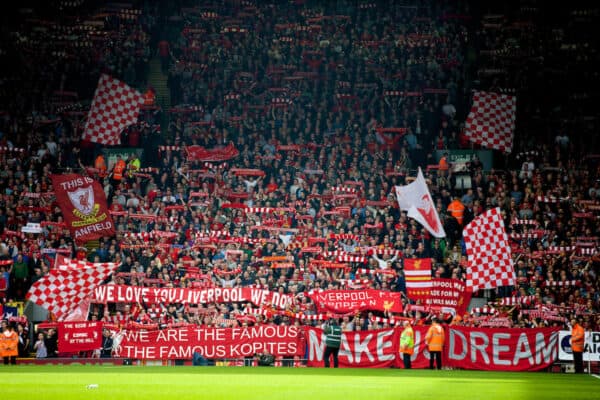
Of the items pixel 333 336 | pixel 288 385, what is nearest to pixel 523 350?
pixel 333 336

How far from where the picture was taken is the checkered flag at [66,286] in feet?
102

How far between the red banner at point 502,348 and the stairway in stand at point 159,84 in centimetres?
2063

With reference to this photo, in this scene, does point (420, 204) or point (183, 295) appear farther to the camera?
point (420, 204)

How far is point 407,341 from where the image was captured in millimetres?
27984

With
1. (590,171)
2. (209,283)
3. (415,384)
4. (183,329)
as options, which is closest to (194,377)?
(415,384)

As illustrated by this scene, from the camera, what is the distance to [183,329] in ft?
100.0

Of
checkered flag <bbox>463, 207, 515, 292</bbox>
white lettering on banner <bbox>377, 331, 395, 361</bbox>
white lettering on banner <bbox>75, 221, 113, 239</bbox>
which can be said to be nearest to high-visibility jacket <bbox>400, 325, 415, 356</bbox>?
white lettering on banner <bbox>377, 331, 395, 361</bbox>

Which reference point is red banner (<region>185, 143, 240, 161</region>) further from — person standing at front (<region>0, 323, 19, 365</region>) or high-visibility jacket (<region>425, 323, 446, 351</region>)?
high-visibility jacket (<region>425, 323, 446, 351</region>)

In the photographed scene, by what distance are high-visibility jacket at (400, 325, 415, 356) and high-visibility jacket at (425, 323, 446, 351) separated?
514 mm

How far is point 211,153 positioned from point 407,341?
1613 cm

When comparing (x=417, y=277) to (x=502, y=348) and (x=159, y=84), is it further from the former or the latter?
(x=159, y=84)

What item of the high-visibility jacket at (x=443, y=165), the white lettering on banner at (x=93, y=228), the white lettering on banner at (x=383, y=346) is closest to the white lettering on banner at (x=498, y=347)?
the white lettering on banner at (x=383, y=346)

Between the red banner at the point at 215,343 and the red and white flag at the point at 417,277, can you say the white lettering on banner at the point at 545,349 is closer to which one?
the red and white flag at the point at 417,277

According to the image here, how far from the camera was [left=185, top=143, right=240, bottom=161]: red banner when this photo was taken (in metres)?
40.8
